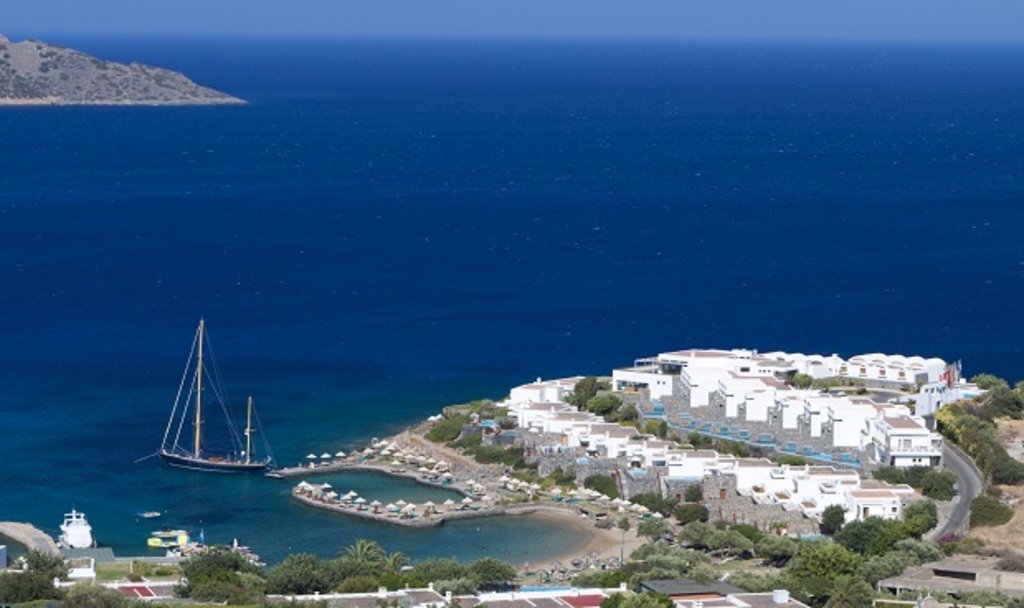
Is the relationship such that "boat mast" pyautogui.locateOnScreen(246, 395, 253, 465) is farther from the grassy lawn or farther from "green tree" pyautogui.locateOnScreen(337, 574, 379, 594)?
"green tree" pyautogui.locateOnScreen(337, 574, 379, 594)

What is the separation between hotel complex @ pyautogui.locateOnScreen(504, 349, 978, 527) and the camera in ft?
175

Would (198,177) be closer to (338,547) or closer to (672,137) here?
(672,137)

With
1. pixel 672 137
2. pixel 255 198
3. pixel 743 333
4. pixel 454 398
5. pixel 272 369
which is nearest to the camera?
pixel 454 398

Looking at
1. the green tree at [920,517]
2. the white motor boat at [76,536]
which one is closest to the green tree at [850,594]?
the green tree at [920,517]

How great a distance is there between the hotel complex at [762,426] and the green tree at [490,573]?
893 cm

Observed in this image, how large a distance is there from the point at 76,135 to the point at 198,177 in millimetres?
34443

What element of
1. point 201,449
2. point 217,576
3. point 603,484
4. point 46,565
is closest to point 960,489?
point 603,484

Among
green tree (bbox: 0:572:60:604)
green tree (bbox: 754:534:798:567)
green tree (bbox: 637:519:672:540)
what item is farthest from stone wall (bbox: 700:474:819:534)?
green tree (bbox: 0:572:60:604)

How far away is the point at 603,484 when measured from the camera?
5606 cm

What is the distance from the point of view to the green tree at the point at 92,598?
38.8 m

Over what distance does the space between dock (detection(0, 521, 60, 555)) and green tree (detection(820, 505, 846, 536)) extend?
16.8m

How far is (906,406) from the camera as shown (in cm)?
6034

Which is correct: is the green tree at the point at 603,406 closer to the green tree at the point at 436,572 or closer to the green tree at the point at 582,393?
the green tree at the point at 582,393

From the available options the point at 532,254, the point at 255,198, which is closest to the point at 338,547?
the point at 532,254
